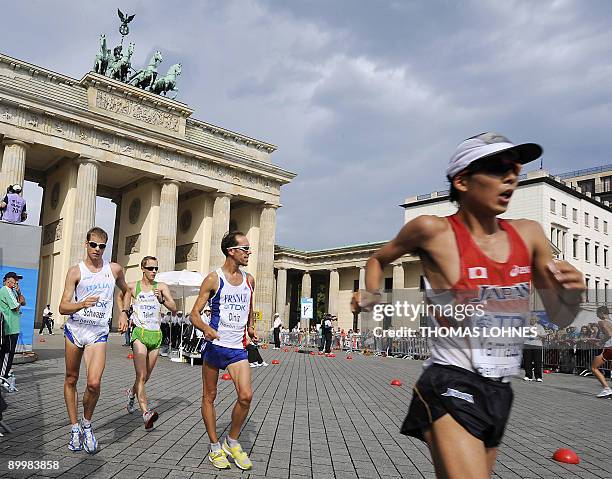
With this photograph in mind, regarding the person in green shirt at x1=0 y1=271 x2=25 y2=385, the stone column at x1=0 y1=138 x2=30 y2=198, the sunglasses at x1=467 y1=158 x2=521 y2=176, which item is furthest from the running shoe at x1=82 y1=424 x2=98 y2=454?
the stone column at x1=0 y1=138 x2=30 y2=198

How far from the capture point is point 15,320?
9.80 metres

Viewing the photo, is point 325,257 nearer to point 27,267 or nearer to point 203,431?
point 27,267

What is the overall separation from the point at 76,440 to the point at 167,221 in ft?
119

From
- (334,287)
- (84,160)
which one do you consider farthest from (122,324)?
(334,287)

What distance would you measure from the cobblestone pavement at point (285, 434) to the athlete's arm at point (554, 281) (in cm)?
348

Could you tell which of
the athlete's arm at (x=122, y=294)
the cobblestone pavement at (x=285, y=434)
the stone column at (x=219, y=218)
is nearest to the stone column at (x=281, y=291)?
the stone column at (x=219, y=218)

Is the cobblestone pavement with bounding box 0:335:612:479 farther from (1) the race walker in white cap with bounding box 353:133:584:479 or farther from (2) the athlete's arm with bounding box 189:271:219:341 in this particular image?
(1) the race walker in white cap with bounding box 353:133:584:479

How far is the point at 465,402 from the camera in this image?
234 centimetres

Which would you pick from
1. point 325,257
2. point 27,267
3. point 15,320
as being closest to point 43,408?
point 15,320

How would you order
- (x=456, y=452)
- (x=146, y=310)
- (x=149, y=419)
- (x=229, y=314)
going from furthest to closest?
(x=146, y=310)
(x=149, y=419)
(x=229, y=314)
(x=456, y=452)

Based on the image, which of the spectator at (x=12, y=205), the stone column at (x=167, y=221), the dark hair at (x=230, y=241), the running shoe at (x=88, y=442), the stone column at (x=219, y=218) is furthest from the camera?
the stone column at (x=219, y=218)

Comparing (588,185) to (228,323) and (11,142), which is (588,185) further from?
(228,323)

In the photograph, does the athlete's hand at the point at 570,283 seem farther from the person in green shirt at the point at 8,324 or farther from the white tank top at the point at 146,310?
the person in green shirt at the point at 8,324

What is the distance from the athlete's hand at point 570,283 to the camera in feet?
7.48
